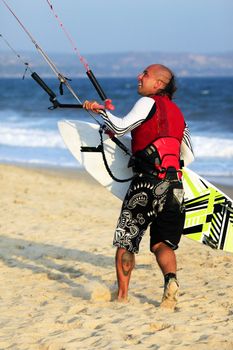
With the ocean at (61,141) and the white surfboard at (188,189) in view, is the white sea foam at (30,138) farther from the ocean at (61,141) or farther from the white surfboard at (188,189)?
the white surfboard at (188,189)

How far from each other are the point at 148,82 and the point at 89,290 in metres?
1.62

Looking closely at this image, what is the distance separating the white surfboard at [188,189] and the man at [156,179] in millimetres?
484

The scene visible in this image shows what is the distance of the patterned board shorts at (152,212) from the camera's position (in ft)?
15.8

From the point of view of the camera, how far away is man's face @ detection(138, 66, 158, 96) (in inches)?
191

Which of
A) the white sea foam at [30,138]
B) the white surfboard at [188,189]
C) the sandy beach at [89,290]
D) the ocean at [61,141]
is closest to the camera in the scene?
the sandy beach at [89,290]

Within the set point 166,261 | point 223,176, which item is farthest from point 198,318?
point 223,176

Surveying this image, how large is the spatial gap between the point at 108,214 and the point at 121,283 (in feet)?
13.1

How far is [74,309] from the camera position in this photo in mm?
5047

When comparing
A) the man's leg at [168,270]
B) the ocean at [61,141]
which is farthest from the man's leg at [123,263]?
the ocean at [61,141]

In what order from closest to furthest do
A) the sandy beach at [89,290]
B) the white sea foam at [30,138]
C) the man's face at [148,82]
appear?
the sandy beach at [89,290] < the man's face at [148,82] < the white sea foam at [30,138]

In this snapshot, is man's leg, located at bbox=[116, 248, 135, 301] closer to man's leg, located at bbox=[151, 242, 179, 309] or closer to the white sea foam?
man's leg, located at bbox=[151, 242, 179, 309]

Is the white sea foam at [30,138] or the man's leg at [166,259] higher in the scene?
the white sea foam at [30,138]

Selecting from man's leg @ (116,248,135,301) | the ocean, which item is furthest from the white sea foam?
man's leg @ (116,248,135,301)

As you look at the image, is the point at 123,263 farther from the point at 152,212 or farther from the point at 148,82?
the point at 148,82
